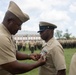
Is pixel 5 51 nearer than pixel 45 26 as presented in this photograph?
Yes

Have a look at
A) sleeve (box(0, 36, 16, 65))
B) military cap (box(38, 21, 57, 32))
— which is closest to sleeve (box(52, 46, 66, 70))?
military cap (box(38, 21, 57, 32))

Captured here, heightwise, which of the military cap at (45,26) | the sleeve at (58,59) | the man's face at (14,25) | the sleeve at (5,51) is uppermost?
the man's face at (14,25)

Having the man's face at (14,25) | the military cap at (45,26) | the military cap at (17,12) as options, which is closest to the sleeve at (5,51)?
the man's face at (14,25)

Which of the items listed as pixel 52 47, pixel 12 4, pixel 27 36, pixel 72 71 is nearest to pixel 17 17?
pixel 12 4

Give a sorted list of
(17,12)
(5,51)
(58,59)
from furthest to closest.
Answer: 1. (58,59)
2. (17,12)
3. (5,51)

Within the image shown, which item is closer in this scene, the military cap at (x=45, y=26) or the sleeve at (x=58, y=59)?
the sleeve at (x=58, y=59)

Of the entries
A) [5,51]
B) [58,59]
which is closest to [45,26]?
[58,59]

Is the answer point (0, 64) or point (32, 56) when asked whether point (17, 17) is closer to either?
point (0, 64)

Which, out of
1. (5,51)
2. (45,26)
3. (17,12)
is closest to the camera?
(5,51)

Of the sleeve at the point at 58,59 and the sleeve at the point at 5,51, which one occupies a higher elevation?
the sleeve at the point at 5,51

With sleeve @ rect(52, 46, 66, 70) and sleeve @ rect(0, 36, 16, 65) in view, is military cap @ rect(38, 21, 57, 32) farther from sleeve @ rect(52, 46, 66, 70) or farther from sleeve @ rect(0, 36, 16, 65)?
sleeve @ rect(0, 36, 16, 65)

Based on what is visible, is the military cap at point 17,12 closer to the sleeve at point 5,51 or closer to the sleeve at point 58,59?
the sleeve at point 5,51

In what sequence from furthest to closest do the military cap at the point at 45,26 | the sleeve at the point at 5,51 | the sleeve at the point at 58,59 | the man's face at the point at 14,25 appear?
the military cap at the point at 45,26 → the sleeve at the point at 58,59 → the man's face at the point at 14,25 → the sleeve at the point at 5,51

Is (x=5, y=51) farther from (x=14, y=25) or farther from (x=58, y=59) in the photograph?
(x=58, y=59)
